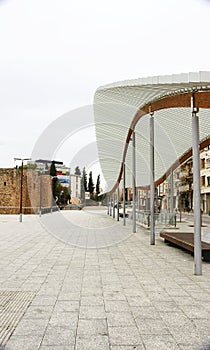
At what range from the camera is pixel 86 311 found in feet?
13.7

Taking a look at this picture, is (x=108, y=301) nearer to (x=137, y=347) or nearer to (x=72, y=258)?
(x=137, y=347)

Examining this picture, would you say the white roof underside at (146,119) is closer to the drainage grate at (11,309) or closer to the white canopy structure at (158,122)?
the white canopy structure at (158,122)

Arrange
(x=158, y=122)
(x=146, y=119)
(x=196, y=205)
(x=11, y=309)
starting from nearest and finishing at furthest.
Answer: (x=11, y=309) < (x=196, y=205) < (x=146, y=119) < (x=158, y=122)

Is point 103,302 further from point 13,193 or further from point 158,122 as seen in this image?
point 13,193

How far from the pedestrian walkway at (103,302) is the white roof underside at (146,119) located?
339cm

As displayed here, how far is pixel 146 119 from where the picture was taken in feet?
46.4

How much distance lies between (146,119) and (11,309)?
431 inches

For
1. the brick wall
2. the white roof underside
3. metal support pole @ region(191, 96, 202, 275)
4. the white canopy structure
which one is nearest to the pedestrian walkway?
metal support pole @ region(191, 96, 202, 275)

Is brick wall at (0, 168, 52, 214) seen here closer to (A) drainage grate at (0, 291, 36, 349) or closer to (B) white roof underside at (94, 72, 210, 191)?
(B) white roof underside at (94, 72, 210, 191)

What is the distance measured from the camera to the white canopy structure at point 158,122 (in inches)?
253

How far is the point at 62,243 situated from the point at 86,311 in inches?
280

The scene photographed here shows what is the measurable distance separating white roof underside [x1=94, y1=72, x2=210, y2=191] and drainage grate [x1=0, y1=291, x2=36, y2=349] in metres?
4.09

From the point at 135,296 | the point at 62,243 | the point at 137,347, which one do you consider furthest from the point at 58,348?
the point at 62,243

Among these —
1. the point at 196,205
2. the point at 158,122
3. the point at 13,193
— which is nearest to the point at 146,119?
the point at 158,122
